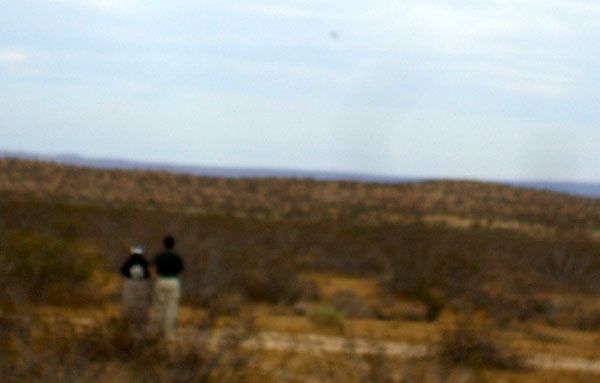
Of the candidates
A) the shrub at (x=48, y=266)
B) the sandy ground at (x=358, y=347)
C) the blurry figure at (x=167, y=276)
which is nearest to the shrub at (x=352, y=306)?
the sandy ground at (x=358, y=347)

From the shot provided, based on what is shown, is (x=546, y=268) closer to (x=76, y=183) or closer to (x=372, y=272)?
(x=372, y=272)

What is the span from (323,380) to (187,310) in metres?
14.0

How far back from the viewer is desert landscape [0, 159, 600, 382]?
14344mm

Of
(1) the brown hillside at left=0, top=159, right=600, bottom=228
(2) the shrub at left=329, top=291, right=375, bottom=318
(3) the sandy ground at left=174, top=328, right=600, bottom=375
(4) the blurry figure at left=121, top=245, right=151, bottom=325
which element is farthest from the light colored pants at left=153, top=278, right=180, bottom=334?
(1) the brown hillside at left=0, top=159, right=600, bottom=228

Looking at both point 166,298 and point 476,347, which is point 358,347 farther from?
point 166,298

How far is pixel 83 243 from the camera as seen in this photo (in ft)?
141

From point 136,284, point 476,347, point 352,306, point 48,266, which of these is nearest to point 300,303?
point 352,306

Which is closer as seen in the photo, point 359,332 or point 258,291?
point 359,332

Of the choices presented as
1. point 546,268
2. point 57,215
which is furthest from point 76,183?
point 546,268

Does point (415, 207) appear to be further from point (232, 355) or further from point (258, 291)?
point (232, 355)

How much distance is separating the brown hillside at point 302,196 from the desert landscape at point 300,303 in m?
13.0

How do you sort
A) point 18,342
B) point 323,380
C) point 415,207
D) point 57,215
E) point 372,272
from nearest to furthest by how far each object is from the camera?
1. point 18,342
2. point 323,380
3. point 372,272
4. point 57,215
5. point 415,207

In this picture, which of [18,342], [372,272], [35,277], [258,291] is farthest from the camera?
[372,272]

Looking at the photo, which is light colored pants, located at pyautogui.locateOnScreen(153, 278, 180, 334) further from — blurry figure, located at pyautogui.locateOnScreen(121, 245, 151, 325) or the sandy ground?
the sandy ground
